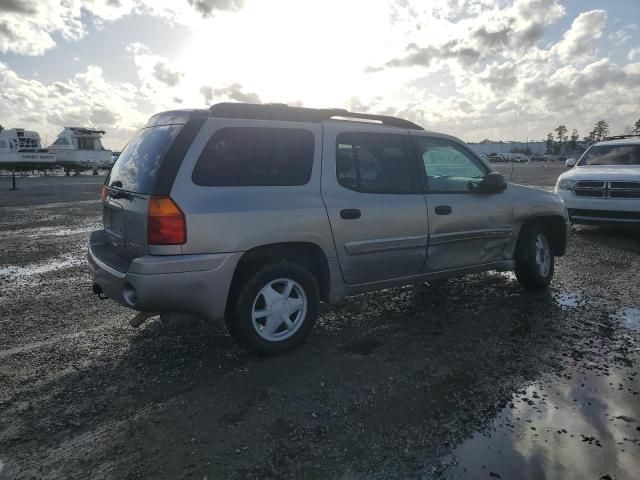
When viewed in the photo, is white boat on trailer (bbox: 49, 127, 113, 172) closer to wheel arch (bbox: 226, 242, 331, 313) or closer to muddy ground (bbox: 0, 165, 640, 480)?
muddy ground (bbox: 0, 165, 640, 480)

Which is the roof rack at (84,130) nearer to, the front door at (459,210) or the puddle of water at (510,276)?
the puddle of water at (510,276)

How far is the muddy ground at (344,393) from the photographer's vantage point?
2.40 m

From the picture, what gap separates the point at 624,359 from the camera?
357 centimetres

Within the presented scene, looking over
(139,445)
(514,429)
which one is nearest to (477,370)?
(514,429)

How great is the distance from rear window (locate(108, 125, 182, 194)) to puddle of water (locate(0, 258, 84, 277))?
10.9 feet

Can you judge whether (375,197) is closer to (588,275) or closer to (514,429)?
(514,429)

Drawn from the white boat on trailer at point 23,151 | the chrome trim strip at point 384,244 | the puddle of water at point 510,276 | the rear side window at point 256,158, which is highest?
the white boat on trailer at point 23,151

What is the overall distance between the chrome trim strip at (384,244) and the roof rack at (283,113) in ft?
3.63

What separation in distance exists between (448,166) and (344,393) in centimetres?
268

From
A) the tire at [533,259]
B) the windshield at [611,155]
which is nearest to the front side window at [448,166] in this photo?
the tire at [533,259]

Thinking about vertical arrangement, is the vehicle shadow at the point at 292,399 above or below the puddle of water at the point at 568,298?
below

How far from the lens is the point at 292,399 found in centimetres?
302

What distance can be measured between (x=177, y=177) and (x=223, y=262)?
2.17 feet

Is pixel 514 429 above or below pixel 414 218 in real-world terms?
below
